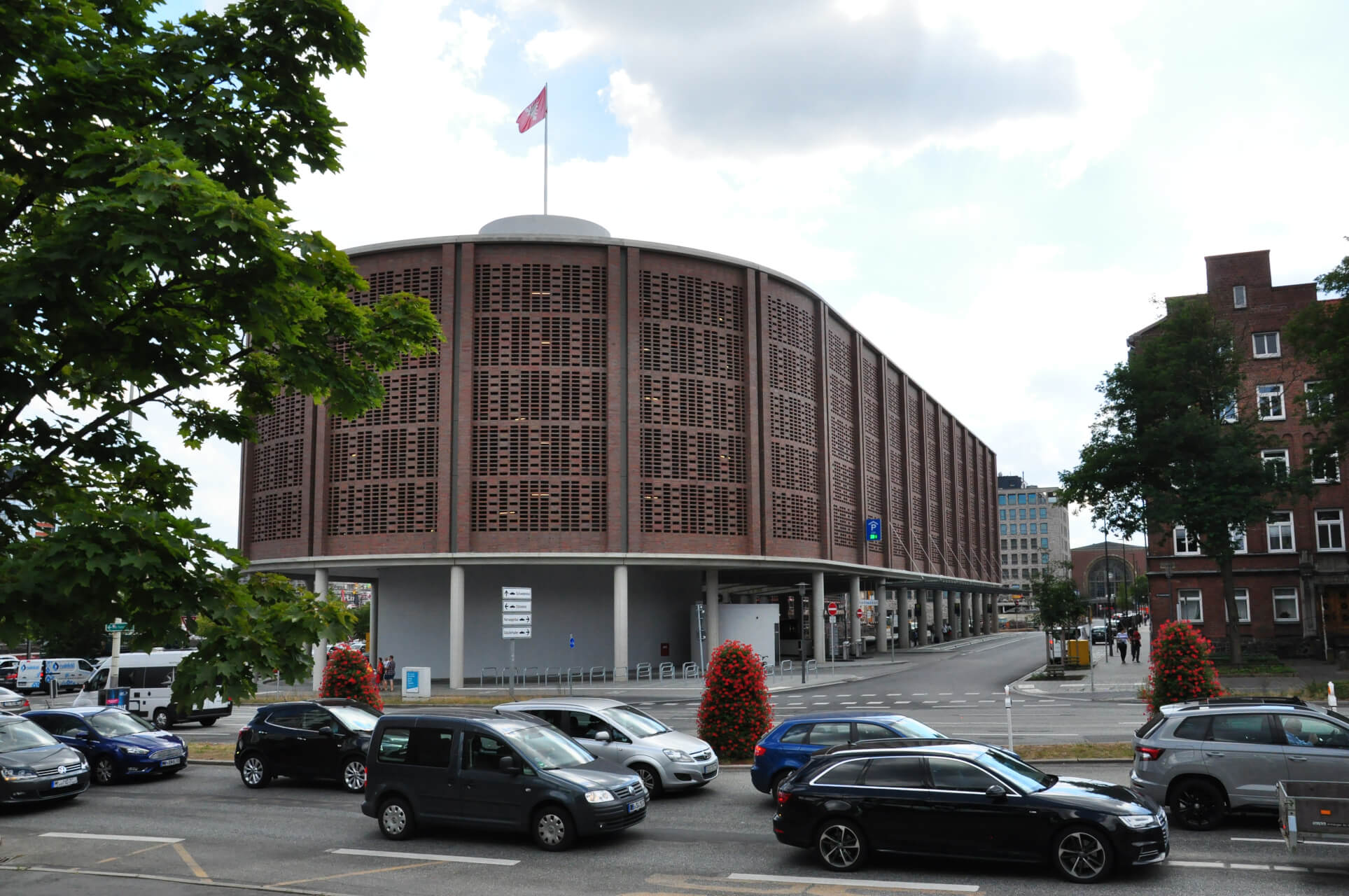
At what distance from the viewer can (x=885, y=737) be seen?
50.8 feet

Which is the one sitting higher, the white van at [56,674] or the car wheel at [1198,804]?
the car wheel at [1198,804]

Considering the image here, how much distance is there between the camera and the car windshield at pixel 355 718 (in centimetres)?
1938

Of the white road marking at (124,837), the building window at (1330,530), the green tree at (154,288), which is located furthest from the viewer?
the building window at (1330,530)

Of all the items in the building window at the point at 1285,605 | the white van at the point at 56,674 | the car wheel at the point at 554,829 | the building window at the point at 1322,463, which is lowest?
the white van at the point at 56,674

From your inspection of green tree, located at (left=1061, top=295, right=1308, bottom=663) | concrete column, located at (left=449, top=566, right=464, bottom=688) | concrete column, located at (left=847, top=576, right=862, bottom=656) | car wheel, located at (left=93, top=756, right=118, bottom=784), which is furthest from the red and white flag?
car wheel, located at (left=93, top=756, right=118, bottom=784)

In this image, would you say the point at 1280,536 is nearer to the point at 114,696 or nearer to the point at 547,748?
the point at 547,748

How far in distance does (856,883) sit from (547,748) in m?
4.81

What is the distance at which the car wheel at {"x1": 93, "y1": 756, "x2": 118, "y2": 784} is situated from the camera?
805 inches

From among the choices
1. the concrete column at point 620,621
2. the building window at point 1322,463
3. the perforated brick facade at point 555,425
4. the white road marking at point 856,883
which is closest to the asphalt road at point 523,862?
the white road marking at point 856,883

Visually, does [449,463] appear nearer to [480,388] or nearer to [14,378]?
[480,388]

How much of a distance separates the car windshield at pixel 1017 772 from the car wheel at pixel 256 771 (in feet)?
45.8

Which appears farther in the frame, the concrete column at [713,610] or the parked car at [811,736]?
the concrete column at [713,610]

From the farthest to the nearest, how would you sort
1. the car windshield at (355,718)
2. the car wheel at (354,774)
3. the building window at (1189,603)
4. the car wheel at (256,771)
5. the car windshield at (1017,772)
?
the building window at (1189,603), the car wheel at (256,771), the car windshield at (355,718), the car wheel at (354,774), the car windshield at (1017,772)

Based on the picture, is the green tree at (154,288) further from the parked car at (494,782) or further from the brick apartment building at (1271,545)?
the brick apartment building at (1271,545)
